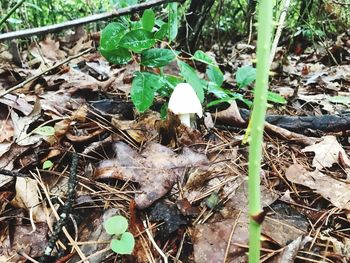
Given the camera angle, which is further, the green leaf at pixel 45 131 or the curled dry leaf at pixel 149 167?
the green leaf at pixel 45 131

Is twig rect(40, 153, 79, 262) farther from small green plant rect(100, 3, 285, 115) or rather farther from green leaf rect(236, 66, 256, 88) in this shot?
green leaf rect(236, 66, 256, 88)

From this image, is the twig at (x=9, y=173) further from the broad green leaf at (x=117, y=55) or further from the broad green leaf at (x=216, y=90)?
the broad green leaf at (x=216, y=90)

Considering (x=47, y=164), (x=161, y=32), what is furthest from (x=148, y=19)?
(x=47, y=164)

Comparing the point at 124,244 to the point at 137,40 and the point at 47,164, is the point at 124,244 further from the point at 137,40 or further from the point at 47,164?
the point at 137,40

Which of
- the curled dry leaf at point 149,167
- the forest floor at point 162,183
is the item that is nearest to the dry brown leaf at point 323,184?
the forest floor at point 162,183

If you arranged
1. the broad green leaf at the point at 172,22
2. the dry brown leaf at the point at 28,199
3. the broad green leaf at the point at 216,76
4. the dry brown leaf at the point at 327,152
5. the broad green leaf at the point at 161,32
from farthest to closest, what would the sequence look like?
the broad green leaf at the point at 216,76
the broad green leaf at the point at 172,22
the broad green leaf at the point at 161,32
the dry brown leaf at the point at 327,152
the dry brown leaf at the point at 28,199

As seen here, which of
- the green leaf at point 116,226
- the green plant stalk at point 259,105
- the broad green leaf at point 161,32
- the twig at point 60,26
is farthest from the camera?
the broad green leaf at point 161,32

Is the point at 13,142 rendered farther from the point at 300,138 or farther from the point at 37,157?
the point at 300,138
